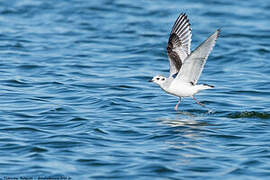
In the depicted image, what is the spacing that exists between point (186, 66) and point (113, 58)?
754cm

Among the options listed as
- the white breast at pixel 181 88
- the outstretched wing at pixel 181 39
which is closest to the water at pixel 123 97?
the white breast at pixel 181 88

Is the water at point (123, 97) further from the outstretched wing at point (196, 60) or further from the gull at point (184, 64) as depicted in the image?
the outstretched wing at point (196, 60)

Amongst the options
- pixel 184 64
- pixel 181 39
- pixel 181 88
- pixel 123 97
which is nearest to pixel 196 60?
pixel 184 64

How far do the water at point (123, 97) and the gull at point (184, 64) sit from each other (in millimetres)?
698

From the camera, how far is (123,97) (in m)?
15.0

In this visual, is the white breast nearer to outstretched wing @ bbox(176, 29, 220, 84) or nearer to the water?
outstretched wing @ bbox(176, 29, 220, 84)

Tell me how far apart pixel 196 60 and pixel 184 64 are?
10.5 inches

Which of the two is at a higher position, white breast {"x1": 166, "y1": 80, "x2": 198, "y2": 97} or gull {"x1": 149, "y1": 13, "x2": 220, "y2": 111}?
gull {"x1": 149, "y1": 13, "x2": 220, "y2": 111}

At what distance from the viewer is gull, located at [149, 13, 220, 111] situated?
11.7 m

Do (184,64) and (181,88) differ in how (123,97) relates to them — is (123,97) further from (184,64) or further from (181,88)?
(184,64)

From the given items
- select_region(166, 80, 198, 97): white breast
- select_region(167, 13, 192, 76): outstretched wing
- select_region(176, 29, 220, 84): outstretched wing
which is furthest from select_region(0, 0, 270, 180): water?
select_region(167, 13, 192, 76): outstretched wing

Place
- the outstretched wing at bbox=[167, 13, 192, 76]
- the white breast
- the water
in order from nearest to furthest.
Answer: the water, the white breast, the outstretched wing at bbox=[167, 13, 192, 76]

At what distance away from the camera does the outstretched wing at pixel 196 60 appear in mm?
11469

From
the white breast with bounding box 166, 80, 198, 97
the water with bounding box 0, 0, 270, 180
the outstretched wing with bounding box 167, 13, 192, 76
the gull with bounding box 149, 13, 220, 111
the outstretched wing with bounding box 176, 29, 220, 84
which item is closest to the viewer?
the water with bounding box 0, 0, 270, 180
